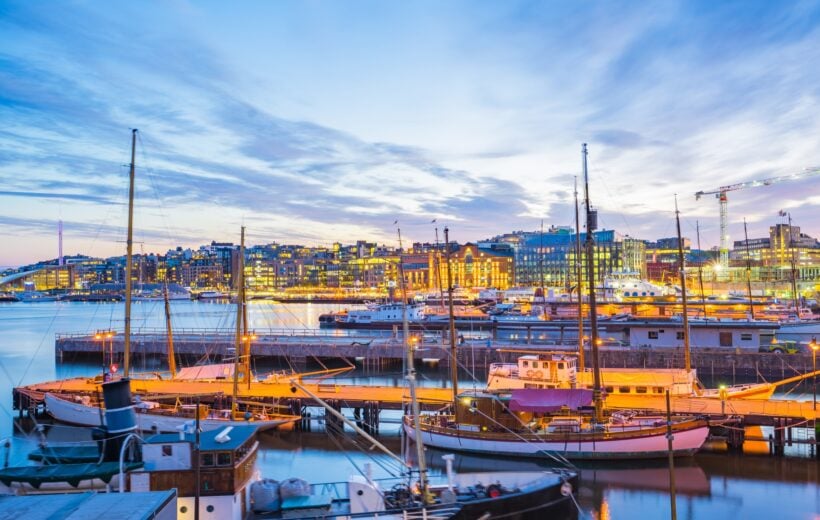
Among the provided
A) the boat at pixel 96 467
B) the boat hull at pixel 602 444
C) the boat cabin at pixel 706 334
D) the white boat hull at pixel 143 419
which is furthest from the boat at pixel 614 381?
the boat at pixel 96 467

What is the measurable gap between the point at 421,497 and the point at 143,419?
18672mm

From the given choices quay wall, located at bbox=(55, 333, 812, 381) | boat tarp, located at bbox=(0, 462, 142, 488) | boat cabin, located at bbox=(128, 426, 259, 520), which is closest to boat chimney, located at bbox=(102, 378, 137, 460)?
boat tarp, located at bbox=(0, 462, 142, 488)

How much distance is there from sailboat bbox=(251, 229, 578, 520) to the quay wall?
2572 cm

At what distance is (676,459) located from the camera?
26.0 meters

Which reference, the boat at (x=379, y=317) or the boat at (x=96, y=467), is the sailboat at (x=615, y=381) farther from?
the boat at (x=379, y=317)

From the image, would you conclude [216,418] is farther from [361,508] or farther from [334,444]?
[361,508]

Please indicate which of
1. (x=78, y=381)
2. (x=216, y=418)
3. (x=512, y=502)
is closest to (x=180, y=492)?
(x=512, y=502)

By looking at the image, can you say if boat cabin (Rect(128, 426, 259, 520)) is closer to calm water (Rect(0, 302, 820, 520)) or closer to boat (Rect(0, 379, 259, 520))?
boat (Rect(0, 379, 259, 520))

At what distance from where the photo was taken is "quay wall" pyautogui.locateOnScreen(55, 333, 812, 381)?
4650cm

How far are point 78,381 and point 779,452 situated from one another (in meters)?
39.7

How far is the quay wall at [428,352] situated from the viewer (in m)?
46.5

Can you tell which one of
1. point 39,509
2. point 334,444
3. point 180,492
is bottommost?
point 334,444

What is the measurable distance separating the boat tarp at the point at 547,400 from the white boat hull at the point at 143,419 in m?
11.4

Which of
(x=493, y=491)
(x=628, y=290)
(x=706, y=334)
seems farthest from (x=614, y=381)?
(x=628, y=290)
